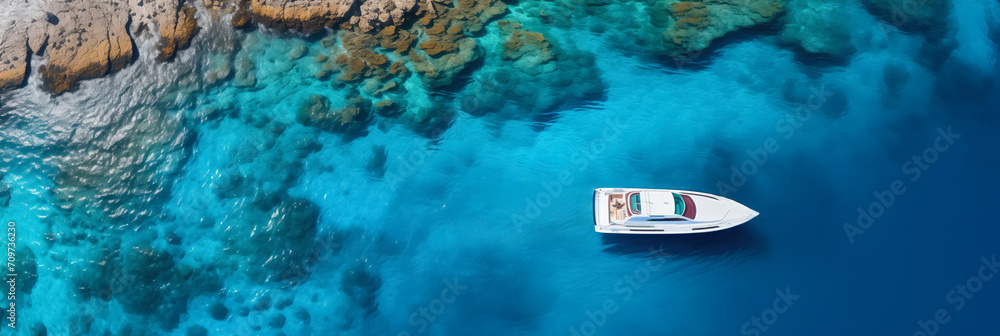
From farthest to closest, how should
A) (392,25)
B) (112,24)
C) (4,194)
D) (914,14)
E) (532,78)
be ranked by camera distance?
(392,25)
(112,24)
(914,14)
(532,78)
(4,194)

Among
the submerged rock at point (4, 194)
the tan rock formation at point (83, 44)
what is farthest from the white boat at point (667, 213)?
the submerged rock at point (4, 194)

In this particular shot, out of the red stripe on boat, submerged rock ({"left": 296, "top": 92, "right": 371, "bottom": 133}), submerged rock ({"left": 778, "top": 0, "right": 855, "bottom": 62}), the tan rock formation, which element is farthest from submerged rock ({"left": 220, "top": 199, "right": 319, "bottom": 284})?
submerged rock ({"left": 778, "top": 0, "right": 855, "bottom": 62})

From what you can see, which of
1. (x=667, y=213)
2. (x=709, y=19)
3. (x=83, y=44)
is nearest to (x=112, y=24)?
(x=83, y=44)

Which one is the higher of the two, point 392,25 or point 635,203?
point 392,25

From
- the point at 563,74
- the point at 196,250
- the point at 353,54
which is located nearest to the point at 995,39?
the point at 563,74

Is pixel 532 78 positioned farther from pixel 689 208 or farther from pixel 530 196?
pixel 689 208

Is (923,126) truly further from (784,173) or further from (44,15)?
(44,15)

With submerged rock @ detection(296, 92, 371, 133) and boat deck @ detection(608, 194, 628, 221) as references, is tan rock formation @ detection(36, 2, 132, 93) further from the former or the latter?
boat deck @ detection(608, 194, 628, 221)
